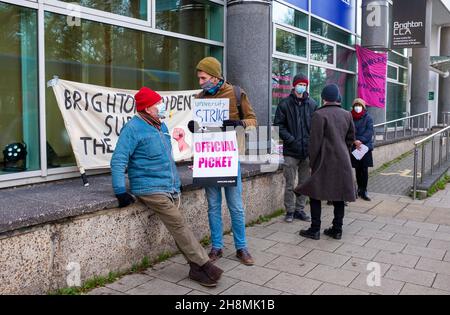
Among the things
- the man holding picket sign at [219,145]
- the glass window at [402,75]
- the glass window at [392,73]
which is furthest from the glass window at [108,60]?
the glass window at [402,75]

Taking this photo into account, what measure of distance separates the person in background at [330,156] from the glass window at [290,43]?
3604mm

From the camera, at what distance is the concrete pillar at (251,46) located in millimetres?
6359

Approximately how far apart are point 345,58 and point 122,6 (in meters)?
7.86

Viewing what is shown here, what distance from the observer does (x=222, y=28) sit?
7.18 metres

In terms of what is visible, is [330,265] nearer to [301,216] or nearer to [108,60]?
[301,216]

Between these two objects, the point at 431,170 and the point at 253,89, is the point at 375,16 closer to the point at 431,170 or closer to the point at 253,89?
the point at 431,170

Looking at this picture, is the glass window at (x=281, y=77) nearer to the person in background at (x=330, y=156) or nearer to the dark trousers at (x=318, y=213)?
the person in background at (x=330, y=156)

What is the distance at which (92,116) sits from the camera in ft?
16.1

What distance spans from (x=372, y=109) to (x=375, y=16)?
238 cm

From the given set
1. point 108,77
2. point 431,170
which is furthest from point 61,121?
point 431,170

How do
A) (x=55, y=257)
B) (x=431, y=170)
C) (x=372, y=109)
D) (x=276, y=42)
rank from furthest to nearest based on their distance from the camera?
(x=372, y=109) < (x=431, y=170) < (x=276, y=42) < (x=55, y=257)

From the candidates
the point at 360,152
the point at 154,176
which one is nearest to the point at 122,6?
the point at 154,176

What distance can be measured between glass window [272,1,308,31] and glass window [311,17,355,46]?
509 mm
